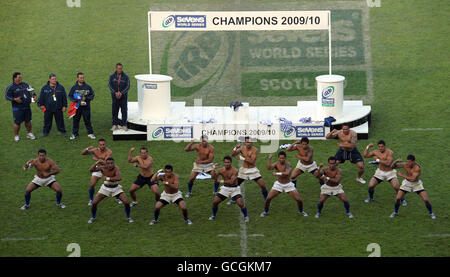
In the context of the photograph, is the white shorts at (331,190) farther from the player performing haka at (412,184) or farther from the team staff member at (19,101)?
the team staff member at (19,101)

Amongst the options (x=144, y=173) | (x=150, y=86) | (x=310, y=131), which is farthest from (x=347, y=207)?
(x=150, y=86)

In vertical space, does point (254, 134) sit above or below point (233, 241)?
above

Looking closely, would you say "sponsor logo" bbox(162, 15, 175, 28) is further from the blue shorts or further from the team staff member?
the blue shorts

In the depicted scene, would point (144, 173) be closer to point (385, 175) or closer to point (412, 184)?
point (385, 175)

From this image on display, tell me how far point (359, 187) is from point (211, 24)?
24.5 feet

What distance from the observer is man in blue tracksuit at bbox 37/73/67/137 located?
105 feet

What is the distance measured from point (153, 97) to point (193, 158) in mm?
2763

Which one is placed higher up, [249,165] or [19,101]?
[19,101]

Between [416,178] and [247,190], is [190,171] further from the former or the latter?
[416,178]

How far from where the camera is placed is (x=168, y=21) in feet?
106

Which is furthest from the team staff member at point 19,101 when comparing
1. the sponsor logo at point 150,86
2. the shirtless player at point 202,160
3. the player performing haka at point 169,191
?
the player performing haka at point 169,191

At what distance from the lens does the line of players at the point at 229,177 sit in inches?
1032

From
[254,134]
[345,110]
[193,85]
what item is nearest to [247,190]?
[254,134]

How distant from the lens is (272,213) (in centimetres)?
2709
